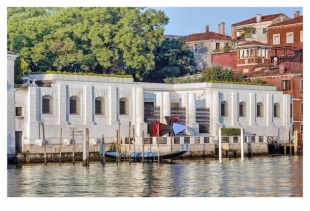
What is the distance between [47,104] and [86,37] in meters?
5.05

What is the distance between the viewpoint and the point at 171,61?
44.0 m

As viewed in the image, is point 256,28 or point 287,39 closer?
point 287,39

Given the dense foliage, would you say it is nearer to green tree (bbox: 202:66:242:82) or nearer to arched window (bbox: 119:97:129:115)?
green tree (bbox: 202:66:242:82)

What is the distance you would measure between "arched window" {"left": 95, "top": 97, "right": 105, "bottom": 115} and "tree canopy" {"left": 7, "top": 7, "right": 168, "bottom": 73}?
239 centimetres

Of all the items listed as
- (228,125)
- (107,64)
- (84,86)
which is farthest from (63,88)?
(228,125)

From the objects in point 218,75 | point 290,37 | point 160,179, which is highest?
point 290,37

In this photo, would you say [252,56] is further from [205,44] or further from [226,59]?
[205,44]

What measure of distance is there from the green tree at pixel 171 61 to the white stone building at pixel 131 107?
2.64 metres

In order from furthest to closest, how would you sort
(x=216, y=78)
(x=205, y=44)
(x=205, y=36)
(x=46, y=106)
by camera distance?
(x=205, y=36), (x=205, y=44), (x=216, y=78), (x=46, y=106)

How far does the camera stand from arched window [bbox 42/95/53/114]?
35.0 meters

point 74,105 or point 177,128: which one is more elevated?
point 74,105

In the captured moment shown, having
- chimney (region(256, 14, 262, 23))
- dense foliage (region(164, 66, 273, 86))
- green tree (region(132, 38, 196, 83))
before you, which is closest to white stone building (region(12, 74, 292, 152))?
dense foliage (region(164, 66, 273, 86))

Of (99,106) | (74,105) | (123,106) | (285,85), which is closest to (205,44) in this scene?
(285,85)

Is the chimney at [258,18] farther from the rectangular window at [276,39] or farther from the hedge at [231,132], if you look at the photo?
the hedge at [231,132]
